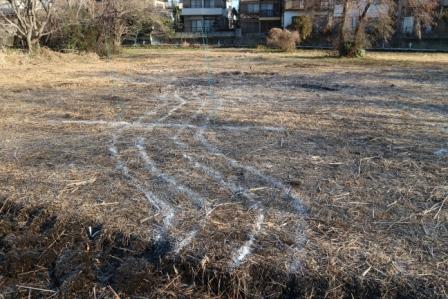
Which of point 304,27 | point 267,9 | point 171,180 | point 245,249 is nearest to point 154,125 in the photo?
point 171,180

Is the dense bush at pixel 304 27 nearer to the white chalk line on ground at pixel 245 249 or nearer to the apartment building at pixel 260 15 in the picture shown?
the apartment building at pixel 260 15

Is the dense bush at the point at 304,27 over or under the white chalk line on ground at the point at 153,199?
over

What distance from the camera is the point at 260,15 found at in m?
35.5

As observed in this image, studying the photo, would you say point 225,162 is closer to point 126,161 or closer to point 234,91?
point 126,161

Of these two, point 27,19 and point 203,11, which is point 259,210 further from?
point 203,11

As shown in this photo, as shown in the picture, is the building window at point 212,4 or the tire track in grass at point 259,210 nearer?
the tire track in grass at point 259,210

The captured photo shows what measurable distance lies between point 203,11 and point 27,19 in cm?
2382

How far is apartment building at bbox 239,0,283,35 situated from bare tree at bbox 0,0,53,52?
20639 millimetres

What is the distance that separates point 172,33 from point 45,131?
1181 inches

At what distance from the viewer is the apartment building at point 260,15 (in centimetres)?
3528

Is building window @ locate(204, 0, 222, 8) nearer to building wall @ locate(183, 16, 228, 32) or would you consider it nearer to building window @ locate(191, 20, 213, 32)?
building wall @ locate(183, 16, 228, 32)

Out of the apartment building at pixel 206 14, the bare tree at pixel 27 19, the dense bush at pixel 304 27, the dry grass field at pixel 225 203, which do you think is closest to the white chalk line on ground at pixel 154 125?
the dry grass field at pixel 225 203

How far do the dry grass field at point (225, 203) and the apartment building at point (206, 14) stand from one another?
114ft

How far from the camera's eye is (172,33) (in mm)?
33781
